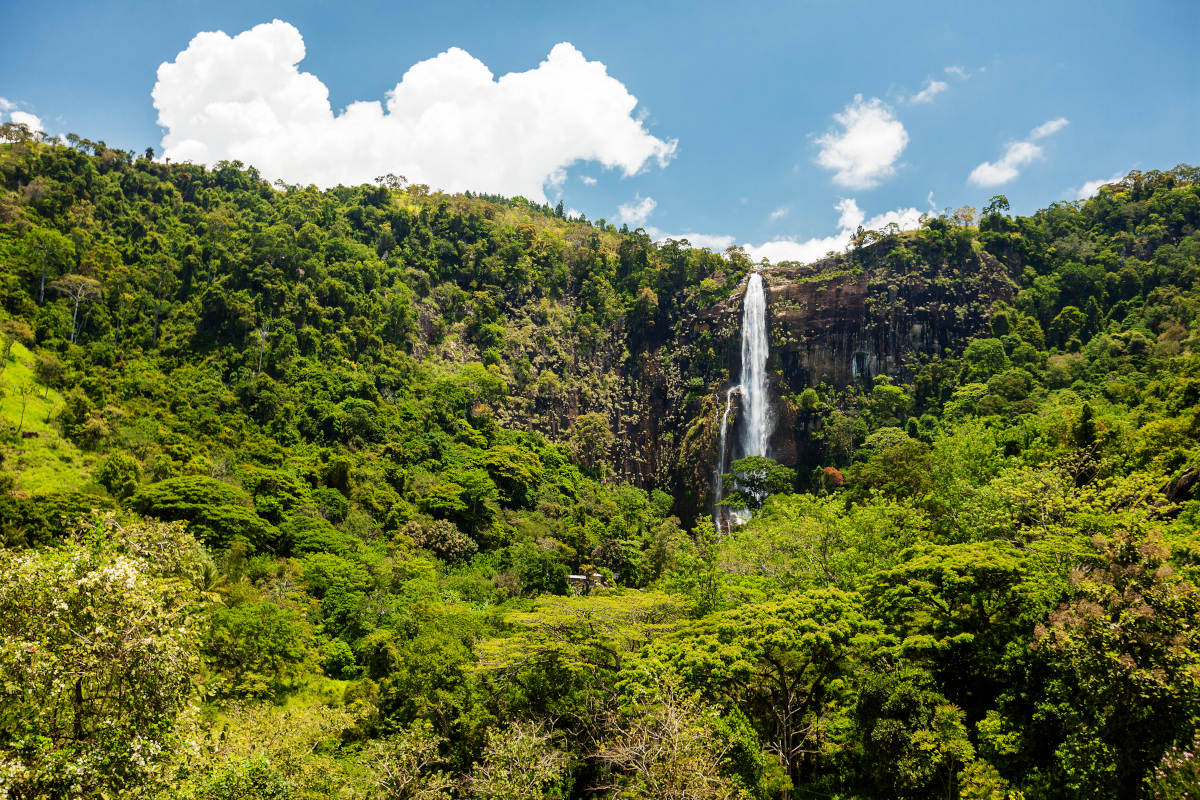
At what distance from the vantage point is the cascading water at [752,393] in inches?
2303

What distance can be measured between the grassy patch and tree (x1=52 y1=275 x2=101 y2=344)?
16.6 ft

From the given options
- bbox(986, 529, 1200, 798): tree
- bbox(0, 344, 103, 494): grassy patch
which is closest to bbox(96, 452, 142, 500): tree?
bbox(0, 344, 103, 494): grassy patch

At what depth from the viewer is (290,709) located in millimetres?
20469

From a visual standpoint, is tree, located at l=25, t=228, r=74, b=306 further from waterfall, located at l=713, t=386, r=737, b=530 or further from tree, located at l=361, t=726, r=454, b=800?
waterfall, located at l=713, t=386, r=737, b=530

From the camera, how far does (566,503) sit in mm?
50062

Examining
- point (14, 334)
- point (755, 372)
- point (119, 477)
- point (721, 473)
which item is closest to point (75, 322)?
point (14, 334)

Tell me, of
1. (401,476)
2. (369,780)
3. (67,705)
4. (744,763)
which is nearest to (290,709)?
(369,780)

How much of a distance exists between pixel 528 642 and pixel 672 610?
548 cm

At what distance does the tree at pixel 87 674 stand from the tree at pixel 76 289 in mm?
41979

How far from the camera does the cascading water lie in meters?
58.5

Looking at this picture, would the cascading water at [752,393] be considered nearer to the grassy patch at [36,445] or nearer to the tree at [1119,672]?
the tree at [1119,672]

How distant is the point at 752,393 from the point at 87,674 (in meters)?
57.9

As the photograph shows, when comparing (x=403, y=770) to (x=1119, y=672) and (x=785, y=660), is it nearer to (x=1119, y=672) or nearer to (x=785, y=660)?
(x=785, y=660)

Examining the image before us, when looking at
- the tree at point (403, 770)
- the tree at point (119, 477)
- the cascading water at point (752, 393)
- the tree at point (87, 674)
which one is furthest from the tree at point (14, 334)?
the cascading water at point (752, 393)
